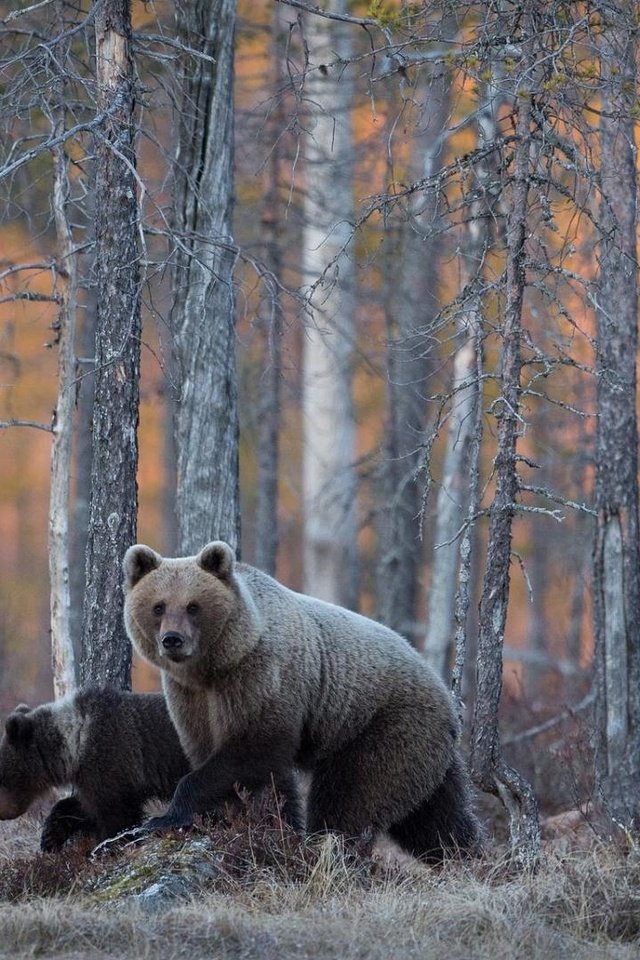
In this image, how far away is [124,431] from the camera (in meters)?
9.02

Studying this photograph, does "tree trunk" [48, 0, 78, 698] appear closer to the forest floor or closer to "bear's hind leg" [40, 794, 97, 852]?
"bear's hind leg" [40, 794, 97, 852]

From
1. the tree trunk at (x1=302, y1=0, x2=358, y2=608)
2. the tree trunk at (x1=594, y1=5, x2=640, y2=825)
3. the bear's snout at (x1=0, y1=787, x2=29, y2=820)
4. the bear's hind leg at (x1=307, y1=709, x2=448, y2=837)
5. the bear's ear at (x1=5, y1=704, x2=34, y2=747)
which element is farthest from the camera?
the tree trunk at (x1=302, y1=0, x2=358, y2=608)

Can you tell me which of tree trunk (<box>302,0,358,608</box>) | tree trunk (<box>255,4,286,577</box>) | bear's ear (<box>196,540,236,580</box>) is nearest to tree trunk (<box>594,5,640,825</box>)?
bear's ear (<box>196,540,236,580</box>)

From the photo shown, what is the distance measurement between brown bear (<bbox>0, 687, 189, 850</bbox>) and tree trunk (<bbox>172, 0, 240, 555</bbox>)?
8.29 ft

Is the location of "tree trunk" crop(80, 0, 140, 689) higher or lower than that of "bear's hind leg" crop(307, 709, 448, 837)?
higher

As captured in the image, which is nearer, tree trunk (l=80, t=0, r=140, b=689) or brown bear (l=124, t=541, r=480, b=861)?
brown bear (l=124, t=541, r=480, b=861)

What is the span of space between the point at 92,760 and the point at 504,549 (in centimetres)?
299

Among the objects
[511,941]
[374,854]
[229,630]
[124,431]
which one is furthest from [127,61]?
[511,941]

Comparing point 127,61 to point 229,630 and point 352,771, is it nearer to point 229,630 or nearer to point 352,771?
point 229,630

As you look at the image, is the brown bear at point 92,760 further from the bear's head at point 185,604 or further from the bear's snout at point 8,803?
the bear's head at point 185,604

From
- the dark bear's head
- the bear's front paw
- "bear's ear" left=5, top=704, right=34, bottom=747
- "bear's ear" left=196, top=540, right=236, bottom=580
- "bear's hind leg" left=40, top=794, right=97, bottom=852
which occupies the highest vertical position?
"bear's ear" left=196, top=540, right=236, bottom=580

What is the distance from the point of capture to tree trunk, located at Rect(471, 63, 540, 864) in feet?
27.9

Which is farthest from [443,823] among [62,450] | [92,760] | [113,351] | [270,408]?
[270,408]

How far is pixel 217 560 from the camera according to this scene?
7.46m
